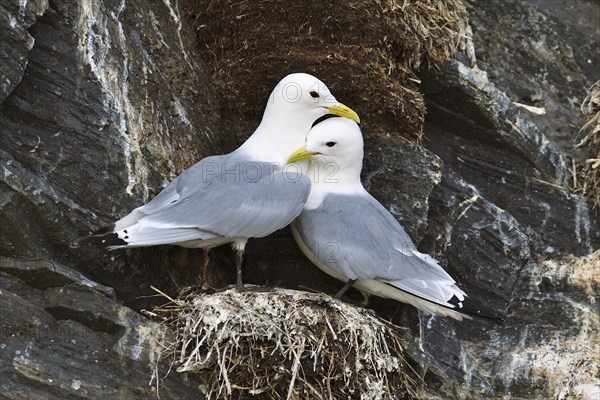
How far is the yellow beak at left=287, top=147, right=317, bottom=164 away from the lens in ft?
Result: 21.3

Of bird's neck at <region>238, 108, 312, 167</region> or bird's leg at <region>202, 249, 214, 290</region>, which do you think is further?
bird's neck at <region>238, 108, 312, 167</region>

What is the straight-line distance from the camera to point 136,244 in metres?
5.66

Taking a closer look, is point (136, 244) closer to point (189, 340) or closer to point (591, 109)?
point (189, 340)

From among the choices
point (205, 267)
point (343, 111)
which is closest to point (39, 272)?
point (205, 267)

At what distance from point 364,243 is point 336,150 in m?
0.65

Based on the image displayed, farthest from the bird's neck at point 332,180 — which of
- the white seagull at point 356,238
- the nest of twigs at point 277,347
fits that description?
the nest of twigs at point 277,347

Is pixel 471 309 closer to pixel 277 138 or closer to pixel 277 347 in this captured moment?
pixel 277 347

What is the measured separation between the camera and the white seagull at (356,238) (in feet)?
20.0

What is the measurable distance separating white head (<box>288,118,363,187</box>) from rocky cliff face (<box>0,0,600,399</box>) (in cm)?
36

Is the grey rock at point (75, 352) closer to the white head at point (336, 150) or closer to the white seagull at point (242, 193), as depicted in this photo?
the white seagull at point (242, 193)

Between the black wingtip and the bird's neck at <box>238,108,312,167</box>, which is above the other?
the bird's neck at <box>238,108,312,167</box>

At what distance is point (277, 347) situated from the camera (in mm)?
5699

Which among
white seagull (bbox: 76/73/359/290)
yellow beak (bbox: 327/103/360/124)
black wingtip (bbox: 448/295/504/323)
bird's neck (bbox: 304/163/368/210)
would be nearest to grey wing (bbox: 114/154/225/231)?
white seagull (bbox: 76/73/359/290)

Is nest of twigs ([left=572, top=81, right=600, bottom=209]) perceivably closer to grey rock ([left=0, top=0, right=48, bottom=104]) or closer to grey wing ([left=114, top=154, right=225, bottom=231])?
grey wing ([left=114, top=154, right=225, bottom=231])
